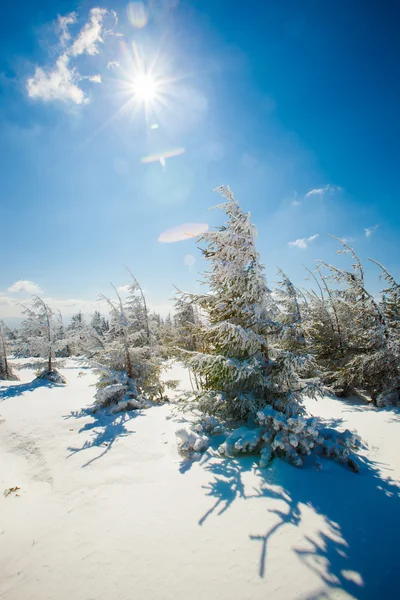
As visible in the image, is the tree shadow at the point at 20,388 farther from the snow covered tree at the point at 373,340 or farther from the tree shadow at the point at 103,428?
the snow covered tree at the point at 373,340

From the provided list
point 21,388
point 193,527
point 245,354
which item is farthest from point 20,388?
point 193,527

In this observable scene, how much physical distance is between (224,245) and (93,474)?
7780 millimetres

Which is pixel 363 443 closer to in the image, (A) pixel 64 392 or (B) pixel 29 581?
(B) pixel 29 581

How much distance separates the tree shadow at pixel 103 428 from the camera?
784 centimetres

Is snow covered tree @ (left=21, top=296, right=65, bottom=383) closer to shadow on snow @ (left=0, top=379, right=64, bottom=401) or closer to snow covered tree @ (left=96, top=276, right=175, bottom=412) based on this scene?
shadow on snow @ (left=0, top=379, right=64, bottom=401)

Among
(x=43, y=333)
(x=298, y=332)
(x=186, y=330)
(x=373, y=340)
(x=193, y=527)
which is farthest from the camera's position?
(x=43, y=333)

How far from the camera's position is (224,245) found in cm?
805

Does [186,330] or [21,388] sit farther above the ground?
[186,330]

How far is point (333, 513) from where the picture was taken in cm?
434

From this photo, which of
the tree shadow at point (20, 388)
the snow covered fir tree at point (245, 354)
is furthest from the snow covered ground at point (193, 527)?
the tree shadow at point (20, 388)

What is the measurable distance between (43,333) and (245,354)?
2371cm

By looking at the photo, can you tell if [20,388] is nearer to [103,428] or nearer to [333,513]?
[103,428]

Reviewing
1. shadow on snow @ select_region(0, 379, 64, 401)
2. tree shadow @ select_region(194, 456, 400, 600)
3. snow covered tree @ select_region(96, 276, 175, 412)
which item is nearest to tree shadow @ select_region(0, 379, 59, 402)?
shadow on snow @ select_region(0, 379, 64, 401)

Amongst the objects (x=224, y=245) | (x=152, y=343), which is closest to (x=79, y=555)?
(x=224, y=245)
